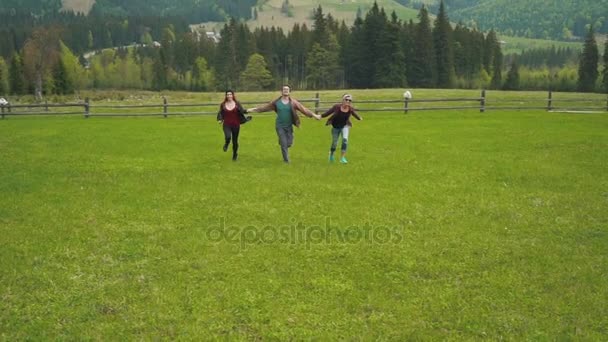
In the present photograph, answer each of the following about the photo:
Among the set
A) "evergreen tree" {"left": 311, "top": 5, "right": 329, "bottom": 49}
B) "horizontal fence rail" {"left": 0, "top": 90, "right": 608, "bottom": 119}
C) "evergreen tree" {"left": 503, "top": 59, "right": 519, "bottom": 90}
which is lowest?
"horizontal fence rail" {"left": 0, "top": 90, "right": 608, "bottom": 119}

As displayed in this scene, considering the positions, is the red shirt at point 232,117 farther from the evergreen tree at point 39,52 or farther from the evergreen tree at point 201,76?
the evergreen tree at point 201,76

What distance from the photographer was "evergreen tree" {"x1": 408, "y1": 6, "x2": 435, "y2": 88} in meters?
85.6

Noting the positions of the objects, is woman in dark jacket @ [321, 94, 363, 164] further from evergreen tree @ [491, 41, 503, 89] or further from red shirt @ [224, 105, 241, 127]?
evergreen tree @ [491, 41, 503, 89]

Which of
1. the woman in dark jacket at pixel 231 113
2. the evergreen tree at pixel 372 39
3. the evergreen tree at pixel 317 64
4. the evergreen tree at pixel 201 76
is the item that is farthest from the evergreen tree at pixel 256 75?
the woman in dark jacket at pixel 231 113

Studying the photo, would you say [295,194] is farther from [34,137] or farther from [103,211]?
[34,137]

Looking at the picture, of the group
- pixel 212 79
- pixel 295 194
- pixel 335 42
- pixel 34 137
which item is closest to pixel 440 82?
pixel 335 42

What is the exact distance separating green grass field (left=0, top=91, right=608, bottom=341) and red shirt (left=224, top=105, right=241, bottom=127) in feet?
4.21

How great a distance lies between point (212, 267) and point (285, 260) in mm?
1055

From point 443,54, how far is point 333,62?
1915cm

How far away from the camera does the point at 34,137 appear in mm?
22859

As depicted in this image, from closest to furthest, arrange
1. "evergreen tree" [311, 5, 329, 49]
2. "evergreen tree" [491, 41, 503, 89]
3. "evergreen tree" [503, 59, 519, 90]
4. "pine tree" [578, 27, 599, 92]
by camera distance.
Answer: "pine tree" [578, 27, 599, 92]
"evergreen tree" [311, 5, 329, 49]
"evergreen tree" [503, 59, 519, 90]
"evergreen tree" [491, 41, 503, 89]

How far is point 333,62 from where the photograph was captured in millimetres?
91812

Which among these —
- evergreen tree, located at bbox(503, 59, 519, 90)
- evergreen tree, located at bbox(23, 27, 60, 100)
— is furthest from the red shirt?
evergreen tree, located at bbox(503, 59, 519, 90)

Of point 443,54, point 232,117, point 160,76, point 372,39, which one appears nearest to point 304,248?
point 232,117
